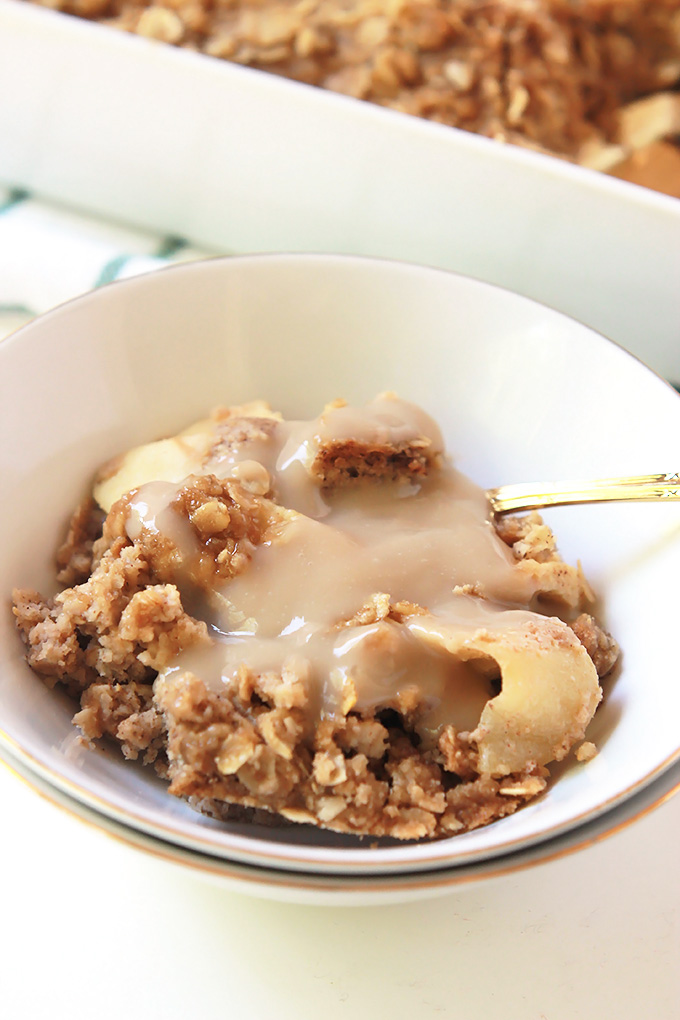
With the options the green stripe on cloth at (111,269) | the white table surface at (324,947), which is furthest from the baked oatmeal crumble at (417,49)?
the white table surface at (324,947)

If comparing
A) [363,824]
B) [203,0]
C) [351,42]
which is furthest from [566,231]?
[363,824]

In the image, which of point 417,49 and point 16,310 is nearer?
point 16,310

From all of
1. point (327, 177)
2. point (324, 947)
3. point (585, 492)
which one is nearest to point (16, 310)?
point (327, 177)

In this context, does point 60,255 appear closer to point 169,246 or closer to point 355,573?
point 169,246

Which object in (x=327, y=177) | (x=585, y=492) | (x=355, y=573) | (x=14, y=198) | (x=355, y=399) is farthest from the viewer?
(x=14, y=198)

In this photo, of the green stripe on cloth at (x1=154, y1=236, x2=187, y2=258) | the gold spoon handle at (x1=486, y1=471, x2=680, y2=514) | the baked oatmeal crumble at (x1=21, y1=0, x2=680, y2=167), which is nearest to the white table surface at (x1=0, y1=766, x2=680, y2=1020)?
the gold spoon handle at (x1=486, y1=471, x2=680, y2=514)

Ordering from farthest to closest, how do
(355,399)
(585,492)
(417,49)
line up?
(417,49)
(355,399)
(585,492)

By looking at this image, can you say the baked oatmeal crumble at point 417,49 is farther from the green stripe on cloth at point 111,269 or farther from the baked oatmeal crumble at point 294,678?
the baked oatmeal crumble at point 294,678
